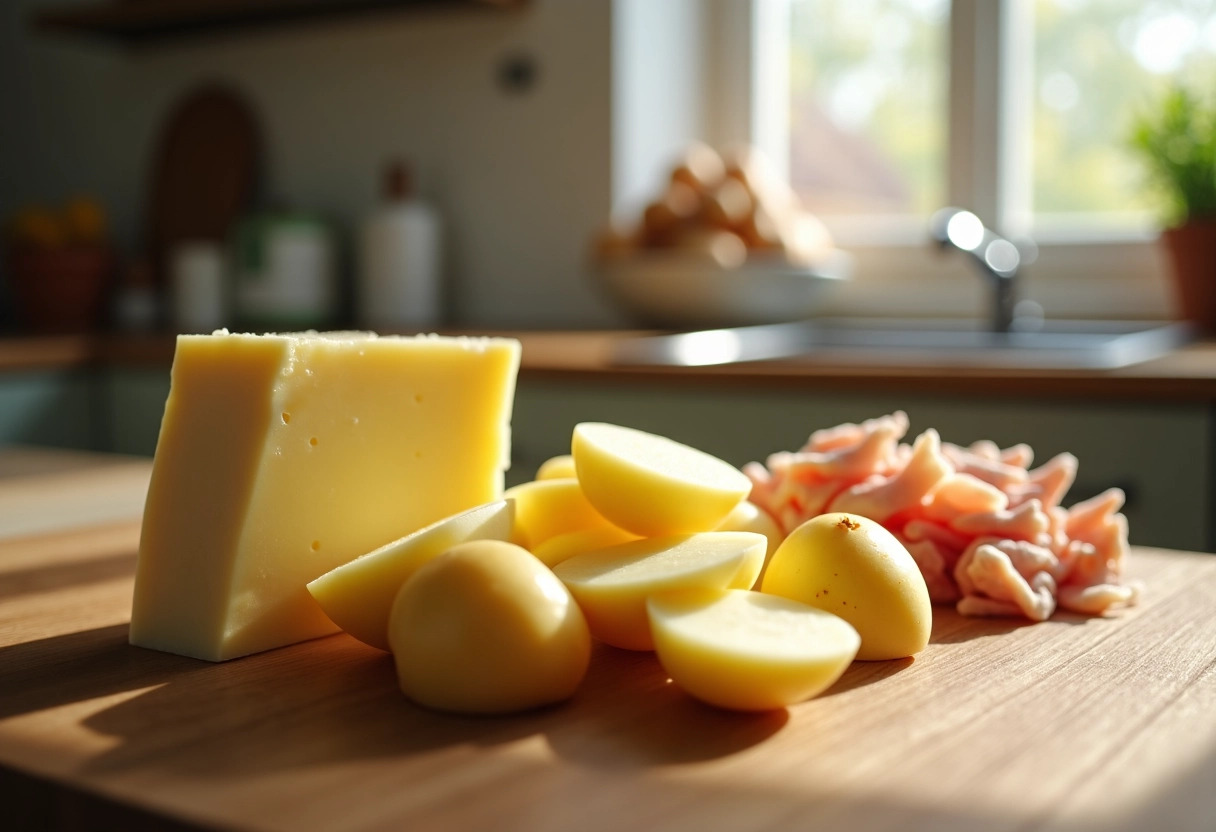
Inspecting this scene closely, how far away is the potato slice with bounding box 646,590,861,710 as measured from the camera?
19.7 inches

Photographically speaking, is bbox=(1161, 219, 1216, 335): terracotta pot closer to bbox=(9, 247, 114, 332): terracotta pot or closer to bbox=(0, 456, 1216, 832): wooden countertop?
bbox=(0, 456, 1216, 832): wooden countertop

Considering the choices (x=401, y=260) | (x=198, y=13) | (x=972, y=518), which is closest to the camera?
(x=972, y=518)

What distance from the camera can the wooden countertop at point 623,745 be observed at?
0.41 meters

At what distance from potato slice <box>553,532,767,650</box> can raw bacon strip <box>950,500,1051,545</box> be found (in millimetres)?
158

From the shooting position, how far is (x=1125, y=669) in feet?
1.90

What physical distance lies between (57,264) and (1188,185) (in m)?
2.31

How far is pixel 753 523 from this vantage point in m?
0.68

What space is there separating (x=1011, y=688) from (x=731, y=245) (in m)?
1.64

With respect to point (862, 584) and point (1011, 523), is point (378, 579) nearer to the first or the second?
point (862, 584)

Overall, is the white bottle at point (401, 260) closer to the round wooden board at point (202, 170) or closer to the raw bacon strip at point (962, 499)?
the round wooden board at point (202, 170)

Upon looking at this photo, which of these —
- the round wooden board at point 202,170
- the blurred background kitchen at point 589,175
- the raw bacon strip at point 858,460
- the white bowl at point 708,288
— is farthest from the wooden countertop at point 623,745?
→ the round wooden board at point 202,170

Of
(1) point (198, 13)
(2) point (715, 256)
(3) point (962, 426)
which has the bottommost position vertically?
(3) point (962, 426)

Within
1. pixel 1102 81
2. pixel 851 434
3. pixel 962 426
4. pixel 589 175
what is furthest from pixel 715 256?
pixel 851 434

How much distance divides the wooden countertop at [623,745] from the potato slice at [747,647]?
1 centimetres
